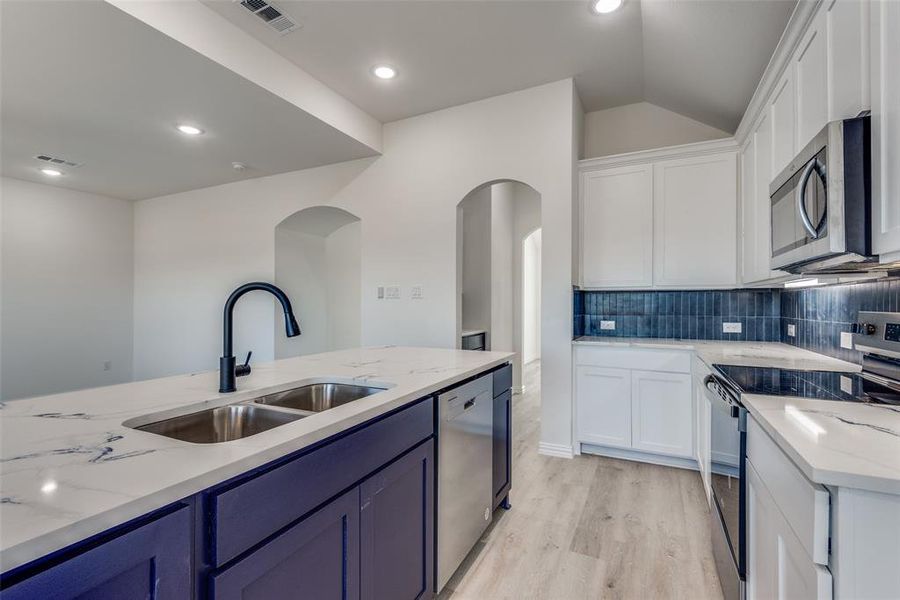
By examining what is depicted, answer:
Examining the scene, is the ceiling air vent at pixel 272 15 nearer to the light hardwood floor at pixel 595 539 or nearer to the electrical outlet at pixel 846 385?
the light hardwood floor at pixel 595 539

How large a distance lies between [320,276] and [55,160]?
280 cm

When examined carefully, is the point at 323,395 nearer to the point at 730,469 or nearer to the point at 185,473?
the point at 185,473

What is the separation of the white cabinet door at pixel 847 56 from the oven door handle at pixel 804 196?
0.60 ft

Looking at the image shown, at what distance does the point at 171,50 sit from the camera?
7.66 feet

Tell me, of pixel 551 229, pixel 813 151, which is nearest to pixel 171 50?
pixel 551 229

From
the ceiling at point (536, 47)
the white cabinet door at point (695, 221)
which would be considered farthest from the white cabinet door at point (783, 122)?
the white cabinet door at point (695, 221)

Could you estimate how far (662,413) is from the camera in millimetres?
2938

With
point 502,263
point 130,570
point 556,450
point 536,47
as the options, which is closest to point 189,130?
point 536,47

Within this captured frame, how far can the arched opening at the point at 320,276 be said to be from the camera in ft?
15.3

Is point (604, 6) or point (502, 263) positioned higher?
point (604, 6)

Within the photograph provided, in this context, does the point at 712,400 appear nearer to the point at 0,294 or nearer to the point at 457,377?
the point at 457,377

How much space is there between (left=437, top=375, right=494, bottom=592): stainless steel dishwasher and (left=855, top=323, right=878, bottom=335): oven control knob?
5.17 ft

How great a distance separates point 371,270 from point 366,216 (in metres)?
0.54

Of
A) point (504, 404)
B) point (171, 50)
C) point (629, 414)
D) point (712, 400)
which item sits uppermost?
point (171, 50)
